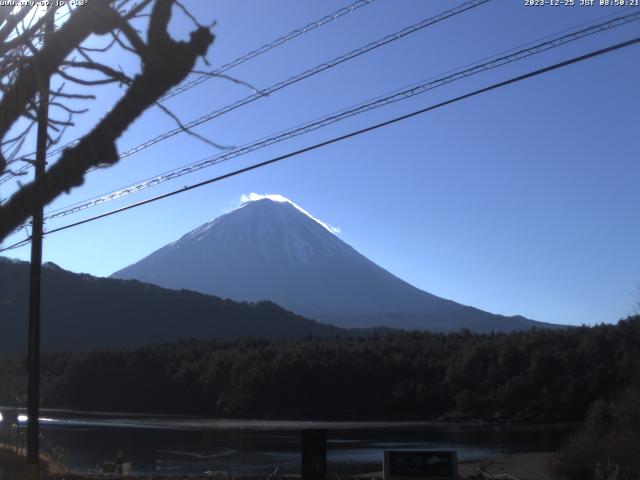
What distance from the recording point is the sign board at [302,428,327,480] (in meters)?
10.2

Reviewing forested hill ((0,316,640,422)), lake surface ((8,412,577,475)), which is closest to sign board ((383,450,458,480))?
lake surface ((8,412,577,475))

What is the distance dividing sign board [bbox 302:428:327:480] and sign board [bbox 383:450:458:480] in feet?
13.1

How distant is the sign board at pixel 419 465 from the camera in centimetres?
1395

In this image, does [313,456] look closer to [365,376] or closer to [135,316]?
[365,376]

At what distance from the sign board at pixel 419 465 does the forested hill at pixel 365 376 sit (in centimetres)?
6065

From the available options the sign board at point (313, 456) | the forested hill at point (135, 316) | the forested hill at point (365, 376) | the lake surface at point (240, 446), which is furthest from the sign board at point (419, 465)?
the forested hill at point (135, 316)

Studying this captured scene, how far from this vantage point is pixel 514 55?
35.4 feet

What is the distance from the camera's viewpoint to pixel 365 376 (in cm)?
9494

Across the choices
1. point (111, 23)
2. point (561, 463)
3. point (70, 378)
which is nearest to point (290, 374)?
point (70, 378)

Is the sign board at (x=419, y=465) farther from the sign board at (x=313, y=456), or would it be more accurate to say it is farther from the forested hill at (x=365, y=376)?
the forested hill at (x=365, y=376)

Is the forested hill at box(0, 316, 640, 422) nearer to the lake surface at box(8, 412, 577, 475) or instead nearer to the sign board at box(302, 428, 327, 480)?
the lake surface at box(8, 412, 577, 475)

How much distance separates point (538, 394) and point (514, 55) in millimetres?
73444

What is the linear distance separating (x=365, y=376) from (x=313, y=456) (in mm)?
85675

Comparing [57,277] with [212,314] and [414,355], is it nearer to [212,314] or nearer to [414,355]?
[212,314]
